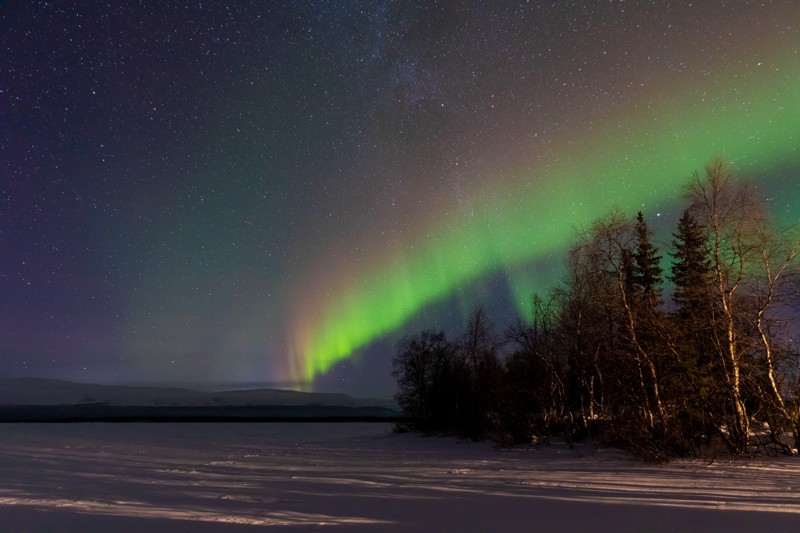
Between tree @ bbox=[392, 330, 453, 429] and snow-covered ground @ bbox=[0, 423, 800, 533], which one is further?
tree @ bbox=[392, 330, 453, 429]

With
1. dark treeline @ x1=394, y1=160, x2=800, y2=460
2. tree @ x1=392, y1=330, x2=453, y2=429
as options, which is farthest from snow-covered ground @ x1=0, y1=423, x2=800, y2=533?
tree @ x1=392, y1=330, x2=453, y2=429

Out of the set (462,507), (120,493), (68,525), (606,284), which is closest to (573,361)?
(606,284)

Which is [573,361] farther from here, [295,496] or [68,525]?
[68,525]

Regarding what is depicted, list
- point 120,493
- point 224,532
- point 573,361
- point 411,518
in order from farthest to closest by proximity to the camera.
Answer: point 573,361, point 120,493, point 411,518, point 224,532

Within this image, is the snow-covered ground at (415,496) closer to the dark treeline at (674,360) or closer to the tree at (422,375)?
the dark treeline at (674,360)

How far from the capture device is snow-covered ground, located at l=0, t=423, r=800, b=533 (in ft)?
29.1

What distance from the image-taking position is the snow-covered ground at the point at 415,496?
29.1ft

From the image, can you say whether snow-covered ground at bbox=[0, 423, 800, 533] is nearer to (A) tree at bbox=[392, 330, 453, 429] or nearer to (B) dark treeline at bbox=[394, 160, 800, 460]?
(B) dark treeline at bbox=[394, 160, 800, 460]

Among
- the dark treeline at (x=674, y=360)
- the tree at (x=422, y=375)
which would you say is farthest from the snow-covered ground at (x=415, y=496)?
the tree at (x=422, y=375)

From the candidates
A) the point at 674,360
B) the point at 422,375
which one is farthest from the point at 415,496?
the point at 422,375

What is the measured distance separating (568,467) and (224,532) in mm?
12988

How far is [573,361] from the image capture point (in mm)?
28594

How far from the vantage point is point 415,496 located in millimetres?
11883

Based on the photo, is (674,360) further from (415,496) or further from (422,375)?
(422,375)
